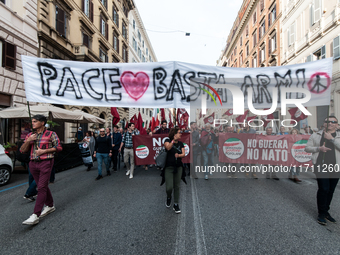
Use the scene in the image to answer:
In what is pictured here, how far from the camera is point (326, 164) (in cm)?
361

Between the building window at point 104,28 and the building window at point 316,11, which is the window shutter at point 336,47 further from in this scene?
the building window at point 104,28

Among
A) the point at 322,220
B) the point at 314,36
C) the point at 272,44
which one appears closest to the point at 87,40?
the point at 314,36

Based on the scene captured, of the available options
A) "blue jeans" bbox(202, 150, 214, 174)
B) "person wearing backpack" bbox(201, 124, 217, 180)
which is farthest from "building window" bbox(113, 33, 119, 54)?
"blue jeans" bbox(202, 150, 214, 174)

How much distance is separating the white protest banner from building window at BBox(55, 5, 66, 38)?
559 inches

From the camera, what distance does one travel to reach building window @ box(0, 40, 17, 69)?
Result: 1119cm

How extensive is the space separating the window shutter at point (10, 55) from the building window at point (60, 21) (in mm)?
5187

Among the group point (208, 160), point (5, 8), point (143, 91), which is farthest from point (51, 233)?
point (5, 8)

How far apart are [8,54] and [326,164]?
1450 cm

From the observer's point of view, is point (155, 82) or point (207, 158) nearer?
point (155, 82)

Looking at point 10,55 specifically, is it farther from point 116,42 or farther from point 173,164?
point 116,42

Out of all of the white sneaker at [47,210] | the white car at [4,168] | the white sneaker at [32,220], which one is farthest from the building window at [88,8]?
the white sneaker at [32,220]

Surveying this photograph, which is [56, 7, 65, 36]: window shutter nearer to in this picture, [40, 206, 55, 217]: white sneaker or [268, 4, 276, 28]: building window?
[40, 206, 55, 217]: white sneaker

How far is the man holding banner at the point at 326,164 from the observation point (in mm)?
3514

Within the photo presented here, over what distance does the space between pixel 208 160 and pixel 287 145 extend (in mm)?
2498
